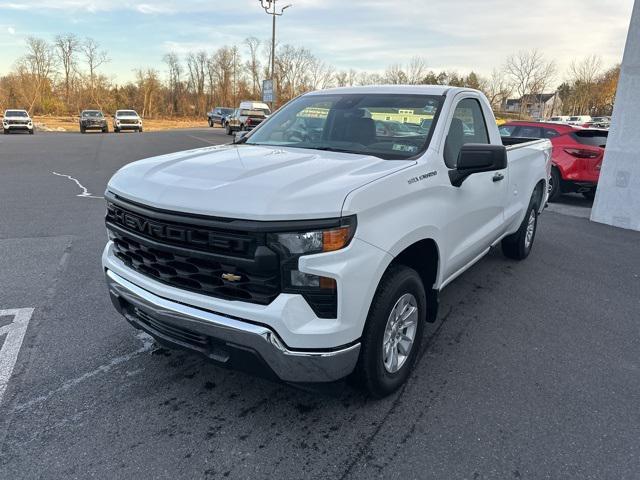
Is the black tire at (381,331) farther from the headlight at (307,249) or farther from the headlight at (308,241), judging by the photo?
the headlight at (308,241)

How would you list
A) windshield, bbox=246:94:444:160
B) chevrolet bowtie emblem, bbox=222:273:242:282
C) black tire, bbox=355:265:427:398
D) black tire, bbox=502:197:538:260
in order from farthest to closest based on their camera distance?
black tire, bbox=502:197:538:260, windshield, bbox=246:94:444:160, black tire, bbox=355:265:427:398, chevrolet bowtie emblem, bbox=222:273:242:282

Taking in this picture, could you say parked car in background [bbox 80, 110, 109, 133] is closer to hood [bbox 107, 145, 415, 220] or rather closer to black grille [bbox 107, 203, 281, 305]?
hood [bbox 107, 145, 415, 220]

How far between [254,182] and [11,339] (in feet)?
8.10

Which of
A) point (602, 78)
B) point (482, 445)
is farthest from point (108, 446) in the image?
point (602, 78)

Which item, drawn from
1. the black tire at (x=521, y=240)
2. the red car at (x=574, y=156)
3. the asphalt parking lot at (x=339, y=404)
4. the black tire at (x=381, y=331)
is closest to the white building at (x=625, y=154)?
the red car at (x=574, y=156)

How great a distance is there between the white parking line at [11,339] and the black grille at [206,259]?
4.10 feet

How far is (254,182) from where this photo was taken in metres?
2.47

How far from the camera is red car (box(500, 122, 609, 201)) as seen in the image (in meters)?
9.79

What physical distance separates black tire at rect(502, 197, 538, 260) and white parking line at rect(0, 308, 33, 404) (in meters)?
4.95

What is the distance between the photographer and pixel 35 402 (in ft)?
9.36

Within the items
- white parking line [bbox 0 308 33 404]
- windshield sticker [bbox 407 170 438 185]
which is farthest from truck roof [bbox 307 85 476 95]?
white parking line [bbox 0 308 33 404]

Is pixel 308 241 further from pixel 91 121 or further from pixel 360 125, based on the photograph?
pixel 91 121

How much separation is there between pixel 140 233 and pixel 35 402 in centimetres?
121

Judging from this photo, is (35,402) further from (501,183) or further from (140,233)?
(501,183)
